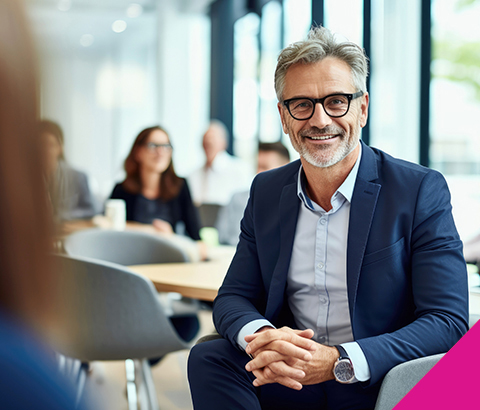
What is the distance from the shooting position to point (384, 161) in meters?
1.57

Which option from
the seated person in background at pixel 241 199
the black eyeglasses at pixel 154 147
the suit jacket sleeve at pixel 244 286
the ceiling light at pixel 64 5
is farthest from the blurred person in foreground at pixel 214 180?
the ceiling light at pixel 64 5

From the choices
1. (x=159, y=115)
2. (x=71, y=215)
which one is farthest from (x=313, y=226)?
(x=159, y=115)

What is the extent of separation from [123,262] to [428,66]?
3063 mm

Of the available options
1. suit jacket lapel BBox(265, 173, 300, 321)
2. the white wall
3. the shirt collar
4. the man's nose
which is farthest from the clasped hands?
the white wall

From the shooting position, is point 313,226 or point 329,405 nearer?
point 329,405

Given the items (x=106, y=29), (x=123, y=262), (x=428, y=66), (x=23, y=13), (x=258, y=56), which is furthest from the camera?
(x=106, y=29)

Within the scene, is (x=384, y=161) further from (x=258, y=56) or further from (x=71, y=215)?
(x=258, y=56)

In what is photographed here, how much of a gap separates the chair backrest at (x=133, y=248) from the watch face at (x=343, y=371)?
164 cm

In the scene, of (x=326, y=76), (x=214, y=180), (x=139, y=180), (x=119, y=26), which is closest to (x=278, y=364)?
(x=326, y=76)

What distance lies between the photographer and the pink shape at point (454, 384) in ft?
3.50

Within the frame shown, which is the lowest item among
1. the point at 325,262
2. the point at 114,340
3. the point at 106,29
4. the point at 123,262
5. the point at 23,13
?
the point at 114,340

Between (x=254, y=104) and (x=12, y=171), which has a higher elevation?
(x=254, y=104)

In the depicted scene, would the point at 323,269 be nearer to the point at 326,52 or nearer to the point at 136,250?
the point at 326,52

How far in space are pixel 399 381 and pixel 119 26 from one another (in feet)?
26.4
